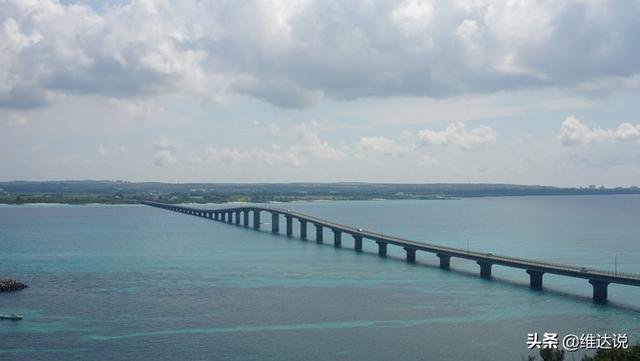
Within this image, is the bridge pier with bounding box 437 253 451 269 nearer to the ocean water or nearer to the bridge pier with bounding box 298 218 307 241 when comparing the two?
the ocean water

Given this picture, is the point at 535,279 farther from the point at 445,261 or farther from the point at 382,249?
the point at 382,249

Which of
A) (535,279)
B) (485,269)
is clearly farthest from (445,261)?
(535,279)

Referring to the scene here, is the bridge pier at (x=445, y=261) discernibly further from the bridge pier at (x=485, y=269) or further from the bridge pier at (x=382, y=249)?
the bridge pier at (x=382, y=249)

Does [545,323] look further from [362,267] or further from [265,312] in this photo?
[362,267]

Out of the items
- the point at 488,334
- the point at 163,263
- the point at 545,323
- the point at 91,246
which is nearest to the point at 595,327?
the point at 545,323

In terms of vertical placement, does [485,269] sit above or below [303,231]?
below

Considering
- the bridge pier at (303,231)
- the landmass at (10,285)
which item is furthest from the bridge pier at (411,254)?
the landmass at (10,285)

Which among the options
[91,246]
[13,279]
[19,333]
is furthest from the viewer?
[91,246]
